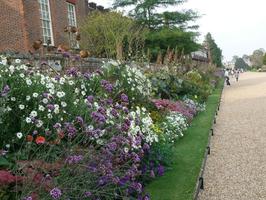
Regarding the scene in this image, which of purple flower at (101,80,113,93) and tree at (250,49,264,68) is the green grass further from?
tree at (250,49,264,68)

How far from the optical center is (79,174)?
381 centimetres

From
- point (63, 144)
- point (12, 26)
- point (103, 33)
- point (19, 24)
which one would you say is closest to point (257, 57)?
point (103, 33)

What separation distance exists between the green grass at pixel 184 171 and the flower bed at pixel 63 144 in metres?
0.24

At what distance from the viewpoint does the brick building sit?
1681 centimetres

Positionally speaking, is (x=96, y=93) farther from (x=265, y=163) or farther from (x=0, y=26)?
(x=0, y=26)

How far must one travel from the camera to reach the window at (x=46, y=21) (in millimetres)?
18934

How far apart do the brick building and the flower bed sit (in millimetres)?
10998

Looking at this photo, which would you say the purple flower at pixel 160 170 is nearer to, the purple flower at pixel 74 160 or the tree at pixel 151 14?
the purple flower at pixel 74 160

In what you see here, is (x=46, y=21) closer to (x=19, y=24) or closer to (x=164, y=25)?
(x=19, y=24)

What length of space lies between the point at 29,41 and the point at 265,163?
12.1 m

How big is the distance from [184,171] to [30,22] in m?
12.4

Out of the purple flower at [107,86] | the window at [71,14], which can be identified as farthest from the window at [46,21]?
the purple flower at [107,86]

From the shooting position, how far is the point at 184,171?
7.07 metres

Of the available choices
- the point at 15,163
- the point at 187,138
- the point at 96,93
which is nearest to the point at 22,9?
the point at 187,138
